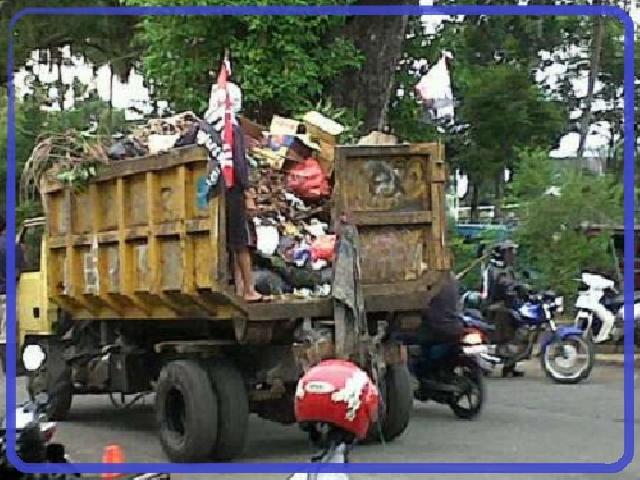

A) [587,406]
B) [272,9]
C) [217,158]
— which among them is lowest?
[587,406]

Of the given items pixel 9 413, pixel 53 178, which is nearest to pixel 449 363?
pixel 53 178

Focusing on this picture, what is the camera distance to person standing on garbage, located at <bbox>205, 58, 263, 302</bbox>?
A: 562 cm

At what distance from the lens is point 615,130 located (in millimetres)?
12156

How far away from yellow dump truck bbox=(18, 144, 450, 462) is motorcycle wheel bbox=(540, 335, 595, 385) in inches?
128

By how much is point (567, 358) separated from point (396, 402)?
3467 millimetres

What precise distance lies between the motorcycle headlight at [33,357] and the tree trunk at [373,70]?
2.64 metres

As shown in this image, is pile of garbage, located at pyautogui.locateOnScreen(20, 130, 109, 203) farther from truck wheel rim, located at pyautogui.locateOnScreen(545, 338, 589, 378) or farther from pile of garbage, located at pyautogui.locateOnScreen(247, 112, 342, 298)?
truck wheel rim, located at pyautogui.locateOnScreen(545, 338, 589, 378)

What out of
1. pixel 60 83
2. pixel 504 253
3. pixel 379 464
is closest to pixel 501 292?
pixel 504 253

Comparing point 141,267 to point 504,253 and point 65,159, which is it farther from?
point 504,253

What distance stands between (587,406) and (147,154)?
4129 millimetres

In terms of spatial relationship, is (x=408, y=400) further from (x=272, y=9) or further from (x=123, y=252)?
(x=272, y=9)

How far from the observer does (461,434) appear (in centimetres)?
794

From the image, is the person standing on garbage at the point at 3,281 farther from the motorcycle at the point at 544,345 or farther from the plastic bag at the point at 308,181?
the motorcycle at the point at 544,345

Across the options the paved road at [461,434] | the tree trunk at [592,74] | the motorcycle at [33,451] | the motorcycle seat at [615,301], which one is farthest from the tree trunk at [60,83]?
the motorcycle seat at [615,301]
